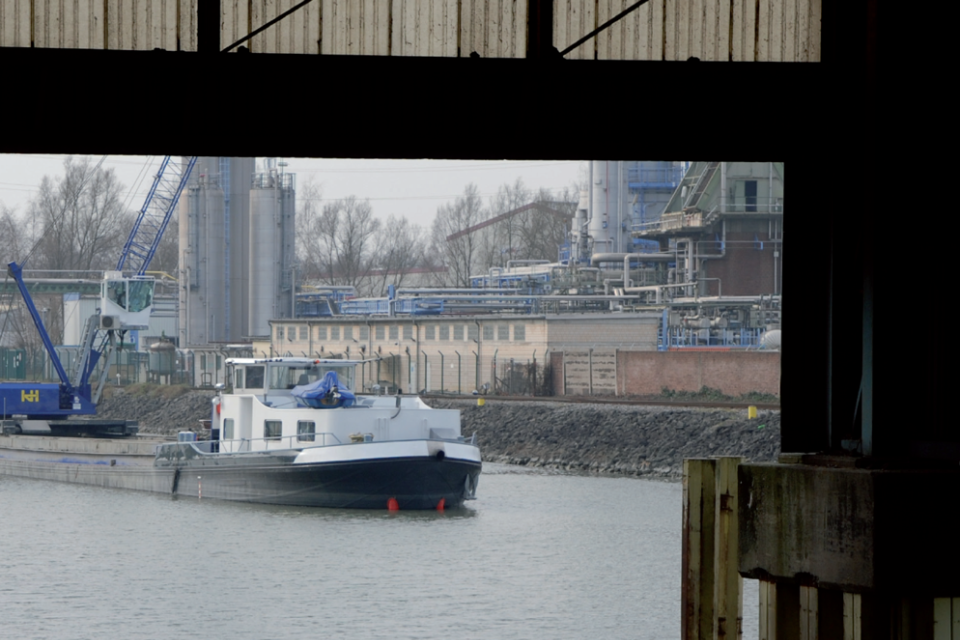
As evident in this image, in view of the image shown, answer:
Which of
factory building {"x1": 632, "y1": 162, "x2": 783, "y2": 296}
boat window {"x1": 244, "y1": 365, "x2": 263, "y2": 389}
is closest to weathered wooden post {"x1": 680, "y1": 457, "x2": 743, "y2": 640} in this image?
boat window {"x1": 244, "y1": 365, "x2": 263, "y2": 389}

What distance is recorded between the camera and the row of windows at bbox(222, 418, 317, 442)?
31156 millimetres

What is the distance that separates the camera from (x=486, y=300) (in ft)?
224

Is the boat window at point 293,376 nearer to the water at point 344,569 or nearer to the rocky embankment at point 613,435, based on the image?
the water at point 344,569

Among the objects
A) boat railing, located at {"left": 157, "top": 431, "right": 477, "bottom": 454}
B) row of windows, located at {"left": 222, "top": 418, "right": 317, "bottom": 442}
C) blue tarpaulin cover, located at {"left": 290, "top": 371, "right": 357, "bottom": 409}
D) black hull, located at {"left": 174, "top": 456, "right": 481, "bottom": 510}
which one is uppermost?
blue tarpaulin cover, located at {"left": 290, "top": 371, "right": 357, "bottom": 409}

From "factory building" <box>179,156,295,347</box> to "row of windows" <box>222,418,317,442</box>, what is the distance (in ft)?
137

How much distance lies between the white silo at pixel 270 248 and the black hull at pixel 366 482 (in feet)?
141

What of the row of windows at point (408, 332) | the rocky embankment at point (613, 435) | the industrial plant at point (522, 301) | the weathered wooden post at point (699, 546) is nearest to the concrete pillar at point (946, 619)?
the weathered wooden post at point (699, 546)

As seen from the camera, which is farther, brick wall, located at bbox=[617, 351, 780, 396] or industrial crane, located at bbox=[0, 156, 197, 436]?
brick wall, located at bbox=[617, 351, 780, 396]

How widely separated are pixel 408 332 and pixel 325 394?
105 feet

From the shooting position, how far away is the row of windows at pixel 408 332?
58.4 m

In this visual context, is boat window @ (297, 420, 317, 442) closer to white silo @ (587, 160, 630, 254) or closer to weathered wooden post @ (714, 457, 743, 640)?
weathered wooden post @ (714, 457, 743, 640)

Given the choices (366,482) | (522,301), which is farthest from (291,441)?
(522,301)

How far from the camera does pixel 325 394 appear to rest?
3056 cm

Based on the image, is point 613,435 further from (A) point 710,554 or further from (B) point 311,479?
(A) point 710,554
